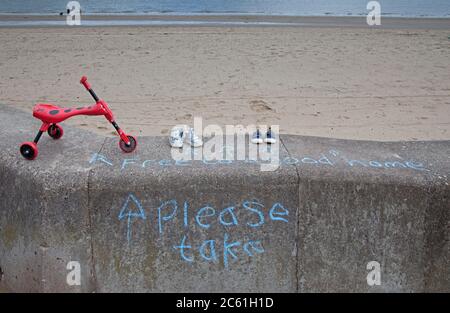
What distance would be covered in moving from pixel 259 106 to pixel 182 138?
15.4ft

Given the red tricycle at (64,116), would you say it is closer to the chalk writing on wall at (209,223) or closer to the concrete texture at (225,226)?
the concrete texture at (225,226)

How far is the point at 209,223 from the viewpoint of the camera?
3.05 meters

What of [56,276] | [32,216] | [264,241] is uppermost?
[32,216]

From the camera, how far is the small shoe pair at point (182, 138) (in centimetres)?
353

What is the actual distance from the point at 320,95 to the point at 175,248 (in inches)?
255

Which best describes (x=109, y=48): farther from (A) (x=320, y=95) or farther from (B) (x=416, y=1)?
(B) (x=416, y=1)

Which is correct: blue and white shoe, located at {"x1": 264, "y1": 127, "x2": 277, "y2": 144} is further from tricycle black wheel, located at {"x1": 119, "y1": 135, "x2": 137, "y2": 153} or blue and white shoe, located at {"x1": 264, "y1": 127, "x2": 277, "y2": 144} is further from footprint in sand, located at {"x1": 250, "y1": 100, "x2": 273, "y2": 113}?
footprint in sand, located at {"x1": 250, "y1": 100, "x2": 273, "y2": 113}

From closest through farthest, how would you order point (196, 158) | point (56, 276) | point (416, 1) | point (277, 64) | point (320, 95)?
point (56, 276) < point (196, 158) < point (320, 95) < point (277, 64) < point (416, 1)

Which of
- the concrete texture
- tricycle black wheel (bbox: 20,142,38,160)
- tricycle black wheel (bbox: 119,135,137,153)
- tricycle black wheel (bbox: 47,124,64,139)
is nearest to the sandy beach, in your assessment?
tricycle black wheel (bbox: 47,124,64,139)

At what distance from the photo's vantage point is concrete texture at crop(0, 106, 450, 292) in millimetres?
3002

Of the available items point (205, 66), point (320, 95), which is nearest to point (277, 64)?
point (205, 66)

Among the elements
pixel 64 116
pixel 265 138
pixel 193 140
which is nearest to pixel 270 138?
pixel 265 138

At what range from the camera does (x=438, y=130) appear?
7.09 m

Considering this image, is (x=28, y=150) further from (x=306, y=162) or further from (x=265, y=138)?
(x=306, y=162)
